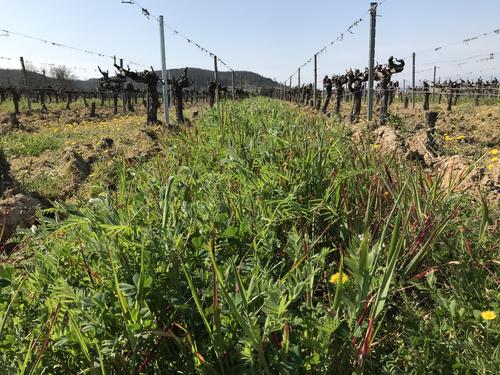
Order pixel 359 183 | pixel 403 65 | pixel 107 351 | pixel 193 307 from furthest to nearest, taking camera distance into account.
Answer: pixel 403 65
pixel 359 183
pixel 193 307
pixel 107 351

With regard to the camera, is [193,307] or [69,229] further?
[69,229]

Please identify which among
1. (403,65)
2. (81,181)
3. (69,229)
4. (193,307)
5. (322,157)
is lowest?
(81,181)

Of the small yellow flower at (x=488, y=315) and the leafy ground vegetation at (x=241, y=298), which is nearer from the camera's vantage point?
the leafy ground vegetation at (x=241, y=298)

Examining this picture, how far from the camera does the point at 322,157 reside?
2393 millimetres

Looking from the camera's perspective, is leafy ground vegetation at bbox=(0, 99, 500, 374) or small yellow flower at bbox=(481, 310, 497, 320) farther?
small yellow flower at bbox=(481, 310, 497, 320)

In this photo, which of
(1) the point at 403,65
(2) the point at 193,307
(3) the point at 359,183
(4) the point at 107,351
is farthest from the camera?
(1) the point at 403,65

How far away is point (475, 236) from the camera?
185cm

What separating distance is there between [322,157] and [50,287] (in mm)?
1667

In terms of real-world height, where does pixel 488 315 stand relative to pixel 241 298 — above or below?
below

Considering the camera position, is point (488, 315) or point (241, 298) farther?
point (488, 315)

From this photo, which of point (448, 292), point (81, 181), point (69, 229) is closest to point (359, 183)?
point (448, 292)

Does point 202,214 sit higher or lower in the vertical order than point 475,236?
higher

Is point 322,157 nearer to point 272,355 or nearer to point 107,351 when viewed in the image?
point 272,355

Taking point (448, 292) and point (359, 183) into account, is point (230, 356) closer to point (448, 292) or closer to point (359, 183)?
point (448, 292)
